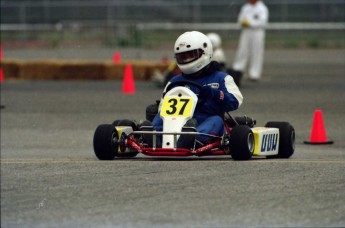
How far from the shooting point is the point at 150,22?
40.3 metres

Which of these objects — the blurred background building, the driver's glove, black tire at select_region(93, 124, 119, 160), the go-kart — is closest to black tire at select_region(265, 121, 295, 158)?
the go-kart

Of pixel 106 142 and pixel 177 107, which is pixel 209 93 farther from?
pixel 106 142

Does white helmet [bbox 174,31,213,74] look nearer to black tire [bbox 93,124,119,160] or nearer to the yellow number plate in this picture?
the yellow number plate

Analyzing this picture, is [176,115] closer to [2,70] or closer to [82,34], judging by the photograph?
[2,70]

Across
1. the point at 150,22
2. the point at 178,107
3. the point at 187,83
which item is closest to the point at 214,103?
the point at 187,83

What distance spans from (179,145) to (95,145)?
875 mm

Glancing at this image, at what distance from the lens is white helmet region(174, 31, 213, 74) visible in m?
12.7

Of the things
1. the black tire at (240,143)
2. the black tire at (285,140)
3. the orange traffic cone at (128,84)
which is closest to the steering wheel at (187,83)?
the black tire at (240,143)

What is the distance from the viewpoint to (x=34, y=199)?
9.13 m

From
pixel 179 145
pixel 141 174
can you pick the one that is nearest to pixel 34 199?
pixel 141 174

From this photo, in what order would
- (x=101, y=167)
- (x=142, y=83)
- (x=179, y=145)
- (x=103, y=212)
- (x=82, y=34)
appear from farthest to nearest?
(x=82, y=34) < (x=142, y=83) < (x=179, y=145) < (x=101, y=167) < (x=103, y=212)

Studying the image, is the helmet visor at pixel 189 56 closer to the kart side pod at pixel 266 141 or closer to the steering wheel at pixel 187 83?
the steering wheel at pixel 187 83

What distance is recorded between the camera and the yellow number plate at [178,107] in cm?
1206

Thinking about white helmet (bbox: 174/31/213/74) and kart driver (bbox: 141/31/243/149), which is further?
white helmet (bbox: 174/31/213/74)
